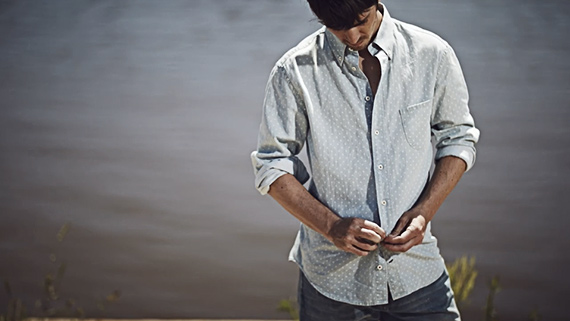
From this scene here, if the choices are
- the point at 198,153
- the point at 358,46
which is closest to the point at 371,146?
the point at 358,46

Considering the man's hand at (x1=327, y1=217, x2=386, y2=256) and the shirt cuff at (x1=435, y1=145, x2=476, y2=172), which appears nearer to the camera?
the man's hand at (x1=327, y1=217, x2=386, y2=256)

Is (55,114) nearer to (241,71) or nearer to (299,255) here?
(241,71)

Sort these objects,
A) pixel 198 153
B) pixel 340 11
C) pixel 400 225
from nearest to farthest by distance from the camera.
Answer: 1. pixel 340 11
2. pixel 400 225
3. pixel 198 153

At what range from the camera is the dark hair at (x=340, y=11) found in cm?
147

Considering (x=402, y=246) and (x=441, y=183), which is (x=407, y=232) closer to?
(x=402, y=246)

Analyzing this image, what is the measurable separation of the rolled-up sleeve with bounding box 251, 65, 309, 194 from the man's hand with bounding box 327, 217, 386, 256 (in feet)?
0.59

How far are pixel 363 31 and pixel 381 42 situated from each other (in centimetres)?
6

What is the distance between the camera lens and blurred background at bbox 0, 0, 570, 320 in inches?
148

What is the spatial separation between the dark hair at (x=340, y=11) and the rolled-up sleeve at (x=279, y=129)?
0.17 m

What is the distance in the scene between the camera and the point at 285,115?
162cm

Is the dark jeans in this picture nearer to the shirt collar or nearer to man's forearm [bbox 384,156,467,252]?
man's forearm [bbox 384,156,467,252]

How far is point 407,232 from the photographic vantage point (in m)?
1.55

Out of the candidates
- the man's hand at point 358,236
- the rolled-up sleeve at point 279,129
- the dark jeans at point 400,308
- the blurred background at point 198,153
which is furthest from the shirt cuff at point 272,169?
the blurred background at point 198,153

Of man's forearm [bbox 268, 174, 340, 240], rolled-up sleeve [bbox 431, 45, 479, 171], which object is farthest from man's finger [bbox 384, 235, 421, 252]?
rolled-up sleeve [bbox 431, 45, 479, 171]
